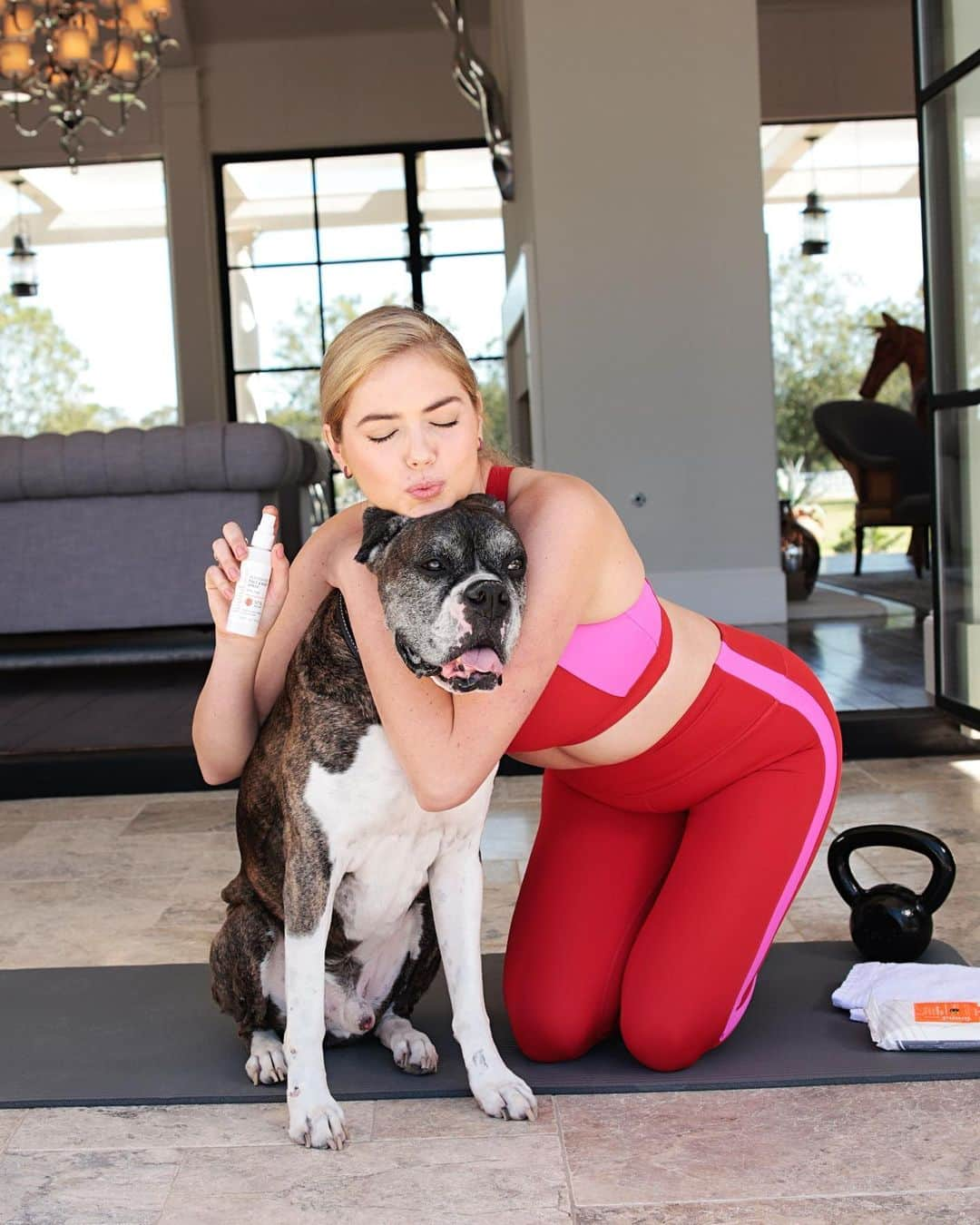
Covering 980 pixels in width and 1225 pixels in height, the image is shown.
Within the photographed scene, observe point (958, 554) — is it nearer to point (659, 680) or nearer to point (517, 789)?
point (517, 789)

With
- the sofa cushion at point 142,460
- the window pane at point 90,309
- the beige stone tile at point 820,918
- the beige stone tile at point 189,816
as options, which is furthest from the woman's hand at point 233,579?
the window pane at point 90,309

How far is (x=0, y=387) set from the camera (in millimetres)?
11953

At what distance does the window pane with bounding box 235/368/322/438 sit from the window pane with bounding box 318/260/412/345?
0.44 metres

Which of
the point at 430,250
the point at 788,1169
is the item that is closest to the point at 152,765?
the point at 788,1169

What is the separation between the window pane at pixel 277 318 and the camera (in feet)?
35.7

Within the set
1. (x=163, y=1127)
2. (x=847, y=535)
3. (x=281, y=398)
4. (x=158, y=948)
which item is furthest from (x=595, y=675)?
(x=847, y=535)

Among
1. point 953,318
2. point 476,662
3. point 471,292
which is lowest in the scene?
point 476,662

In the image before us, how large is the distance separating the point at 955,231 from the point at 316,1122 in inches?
128

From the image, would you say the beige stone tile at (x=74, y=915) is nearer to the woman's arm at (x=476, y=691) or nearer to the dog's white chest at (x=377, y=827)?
the dog's white chest at (x=377, y=827)

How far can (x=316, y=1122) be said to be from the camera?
5.74ft

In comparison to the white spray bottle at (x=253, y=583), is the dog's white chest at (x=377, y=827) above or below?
below

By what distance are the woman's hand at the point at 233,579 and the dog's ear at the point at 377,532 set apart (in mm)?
139

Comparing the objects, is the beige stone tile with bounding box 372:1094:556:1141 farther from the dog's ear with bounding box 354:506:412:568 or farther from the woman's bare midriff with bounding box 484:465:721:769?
the dog's ear with bounding box 354:506:412:568

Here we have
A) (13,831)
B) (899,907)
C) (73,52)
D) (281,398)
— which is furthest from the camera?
(281,398)
